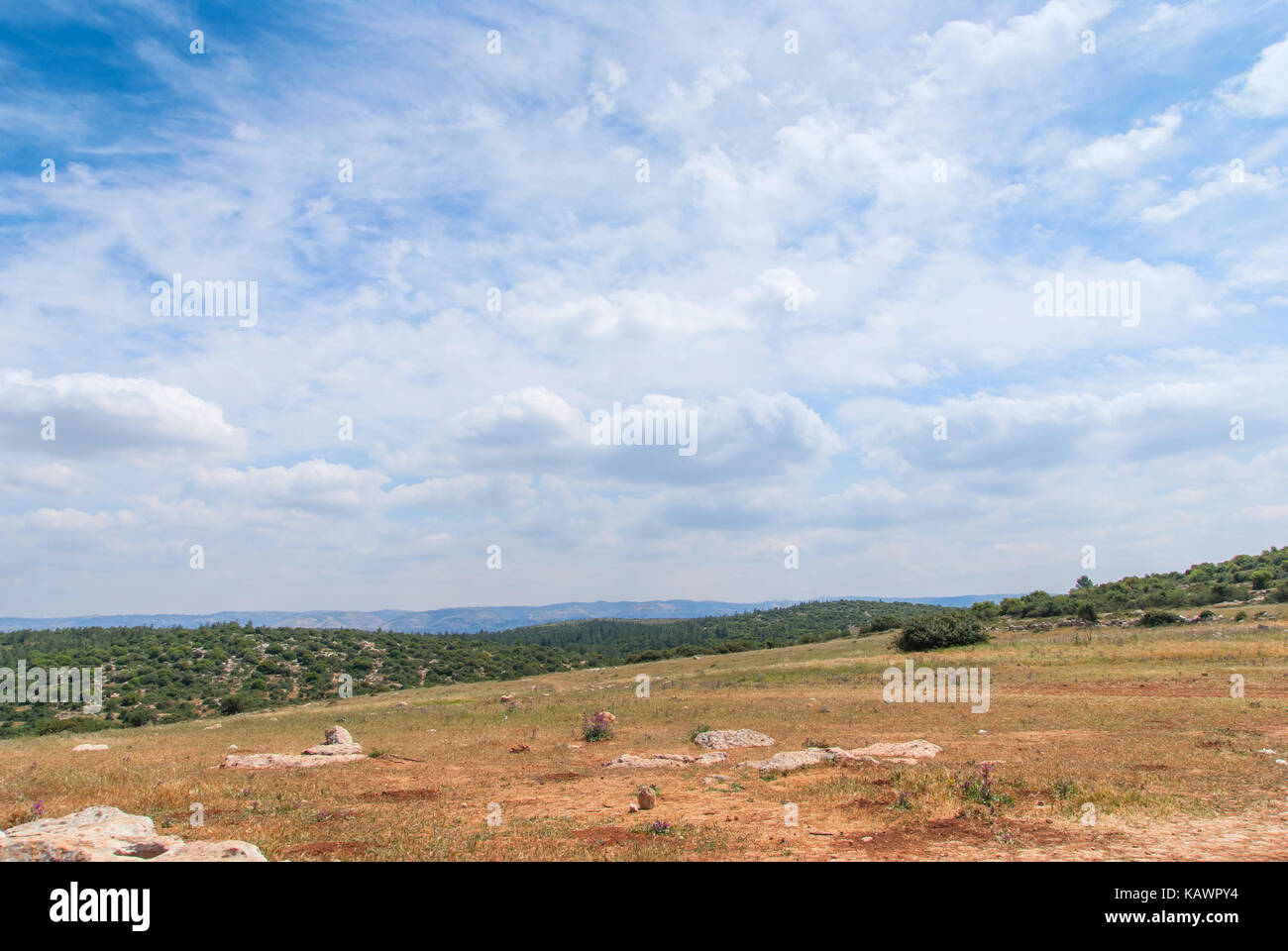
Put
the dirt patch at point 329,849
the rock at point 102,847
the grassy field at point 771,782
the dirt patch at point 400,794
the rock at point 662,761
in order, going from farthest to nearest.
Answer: the rock at point 662,761
the dirt patch at point 400,794
the grassy field at point 771,782
the dirt patch at point 329,849
the rock at point 102,847

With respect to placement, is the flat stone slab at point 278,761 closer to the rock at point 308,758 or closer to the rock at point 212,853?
the rock at point 308,758

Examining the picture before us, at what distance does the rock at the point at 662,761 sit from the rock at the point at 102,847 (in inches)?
491

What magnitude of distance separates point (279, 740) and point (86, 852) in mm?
22951

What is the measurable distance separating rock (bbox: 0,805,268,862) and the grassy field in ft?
5.90

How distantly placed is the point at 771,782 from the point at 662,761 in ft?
15.2

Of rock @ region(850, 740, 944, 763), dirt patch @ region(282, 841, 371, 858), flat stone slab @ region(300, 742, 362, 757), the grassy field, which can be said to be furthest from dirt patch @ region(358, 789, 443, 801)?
rock @ region(850, 740, 944, 763)

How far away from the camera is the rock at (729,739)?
22391mm

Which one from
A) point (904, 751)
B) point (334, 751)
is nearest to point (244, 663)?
point (334, 751)

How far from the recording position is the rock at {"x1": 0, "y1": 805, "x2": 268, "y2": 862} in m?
7.65

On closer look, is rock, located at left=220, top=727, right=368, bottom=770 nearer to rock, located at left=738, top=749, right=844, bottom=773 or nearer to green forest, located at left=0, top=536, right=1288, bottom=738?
rock, located at left=738, top=749, right=844, bottom=773

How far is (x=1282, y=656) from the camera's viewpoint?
3484cm

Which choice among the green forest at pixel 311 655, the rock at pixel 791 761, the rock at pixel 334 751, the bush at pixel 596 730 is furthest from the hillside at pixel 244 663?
the rock at pixel 791 761
